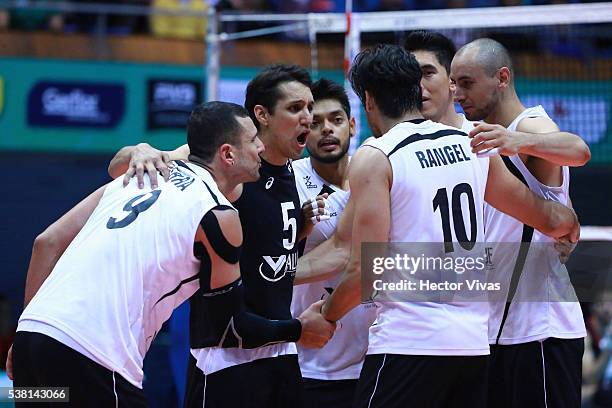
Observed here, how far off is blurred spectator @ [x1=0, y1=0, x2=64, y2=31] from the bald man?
10.6 meters

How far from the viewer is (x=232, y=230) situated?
4.45m

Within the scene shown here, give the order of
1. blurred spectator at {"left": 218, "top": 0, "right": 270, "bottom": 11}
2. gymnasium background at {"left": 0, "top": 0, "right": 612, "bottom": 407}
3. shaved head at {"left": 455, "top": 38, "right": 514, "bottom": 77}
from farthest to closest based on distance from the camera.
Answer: blurred spectator at {"left": 218, "top": 0, "right": 270, "bottom": 11} → gymnasium background at {"left": 0, "top": 0, "right": 612, "bottom": 407} → shaved head at {"left": 455, "top": 38, "right": 514, "bottom": 77}

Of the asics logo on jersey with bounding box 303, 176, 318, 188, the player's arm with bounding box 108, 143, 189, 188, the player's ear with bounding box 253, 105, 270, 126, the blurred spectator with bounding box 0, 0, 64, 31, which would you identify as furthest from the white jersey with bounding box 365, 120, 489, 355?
the blurred spectator with bounding box 0, 0, 64, 31

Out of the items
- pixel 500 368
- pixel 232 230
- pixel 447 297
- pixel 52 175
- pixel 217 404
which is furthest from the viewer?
pixel 52 175

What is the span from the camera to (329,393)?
624 cm

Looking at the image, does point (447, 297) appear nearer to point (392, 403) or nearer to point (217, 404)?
point (392, 403)

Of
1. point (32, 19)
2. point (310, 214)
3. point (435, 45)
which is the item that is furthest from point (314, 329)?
point (32, 19)

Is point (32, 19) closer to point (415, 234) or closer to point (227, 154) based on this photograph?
point (227, 154)

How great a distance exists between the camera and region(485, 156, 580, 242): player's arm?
202 inches

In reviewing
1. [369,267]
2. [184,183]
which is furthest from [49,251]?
[369,267]

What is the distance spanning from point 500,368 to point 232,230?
210cm

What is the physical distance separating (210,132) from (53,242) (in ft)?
3.29

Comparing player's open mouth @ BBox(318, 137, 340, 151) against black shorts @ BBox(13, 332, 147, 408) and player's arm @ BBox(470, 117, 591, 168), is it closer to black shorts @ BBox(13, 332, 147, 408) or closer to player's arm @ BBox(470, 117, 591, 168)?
player's arm @ BBox(470, 117, 591, 168)

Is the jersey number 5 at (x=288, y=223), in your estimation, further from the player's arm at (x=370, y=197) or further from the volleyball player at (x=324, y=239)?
the player's arm at (x=370, y=197)
